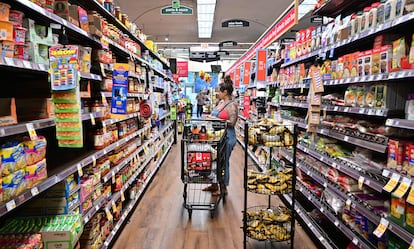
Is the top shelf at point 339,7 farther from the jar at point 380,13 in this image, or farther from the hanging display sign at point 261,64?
the hanging display sign at point 261,64

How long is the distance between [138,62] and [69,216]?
120 inches

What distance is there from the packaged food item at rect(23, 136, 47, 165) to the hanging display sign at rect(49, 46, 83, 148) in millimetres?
195

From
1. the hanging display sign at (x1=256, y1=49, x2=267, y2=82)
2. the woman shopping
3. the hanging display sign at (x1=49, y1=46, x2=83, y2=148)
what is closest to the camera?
the hanging display sign at (x1=49, y1=46, x2=83, y2=148)

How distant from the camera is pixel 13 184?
1612 mm

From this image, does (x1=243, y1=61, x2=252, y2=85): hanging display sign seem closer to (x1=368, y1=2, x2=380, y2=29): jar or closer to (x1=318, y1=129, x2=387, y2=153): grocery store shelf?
(x1=318, y1=129, x2=387, y2=153): grocery store shelf

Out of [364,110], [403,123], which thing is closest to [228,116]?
[364,110]

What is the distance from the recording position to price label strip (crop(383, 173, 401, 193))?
77.5 inches

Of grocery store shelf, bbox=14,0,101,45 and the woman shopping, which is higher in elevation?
grocery store shelf, bbox=14,0,101,45

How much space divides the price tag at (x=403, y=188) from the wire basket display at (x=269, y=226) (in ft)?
4.33

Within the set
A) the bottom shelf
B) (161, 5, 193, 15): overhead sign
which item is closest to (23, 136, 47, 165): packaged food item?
the bottom shelf

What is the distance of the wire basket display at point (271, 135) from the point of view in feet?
9.50

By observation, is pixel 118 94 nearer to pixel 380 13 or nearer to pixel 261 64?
pixel 380 13

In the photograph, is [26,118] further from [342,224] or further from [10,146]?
[342,224]

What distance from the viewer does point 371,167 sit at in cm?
250
